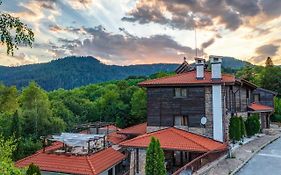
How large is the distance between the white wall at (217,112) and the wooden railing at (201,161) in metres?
1.63

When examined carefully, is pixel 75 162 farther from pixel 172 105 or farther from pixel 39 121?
pixel 39 121

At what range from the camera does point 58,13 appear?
29109 millimetres

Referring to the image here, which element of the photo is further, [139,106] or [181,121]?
[139,106]

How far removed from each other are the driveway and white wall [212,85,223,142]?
321 centimetres

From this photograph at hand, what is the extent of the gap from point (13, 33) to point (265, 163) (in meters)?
19.6

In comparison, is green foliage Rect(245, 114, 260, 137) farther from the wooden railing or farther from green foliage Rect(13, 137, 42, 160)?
green foliage Rect(13, 137, 42, 160)

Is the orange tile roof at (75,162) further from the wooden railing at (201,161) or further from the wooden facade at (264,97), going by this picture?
the wooden facade at (264,97)

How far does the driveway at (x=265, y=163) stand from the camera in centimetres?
1953

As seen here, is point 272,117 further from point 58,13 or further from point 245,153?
point 58,13

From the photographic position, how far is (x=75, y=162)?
2155 centimetres

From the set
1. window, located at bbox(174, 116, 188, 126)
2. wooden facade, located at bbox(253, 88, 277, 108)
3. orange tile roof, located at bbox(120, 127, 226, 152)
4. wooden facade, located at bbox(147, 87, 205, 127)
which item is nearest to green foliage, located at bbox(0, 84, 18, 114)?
wooden facade, located at bbox(147, 87, 205, 127)

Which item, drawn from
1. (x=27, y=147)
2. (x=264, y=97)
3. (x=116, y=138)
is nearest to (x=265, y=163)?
(x=116, y=138)

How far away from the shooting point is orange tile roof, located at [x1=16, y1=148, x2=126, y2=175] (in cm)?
2058

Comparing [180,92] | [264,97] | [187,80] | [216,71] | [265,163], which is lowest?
[265,163]
